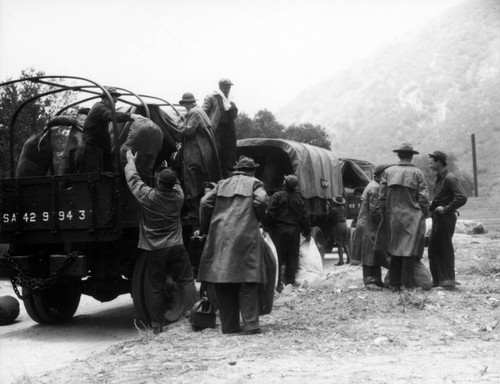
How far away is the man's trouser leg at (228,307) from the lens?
274 inches

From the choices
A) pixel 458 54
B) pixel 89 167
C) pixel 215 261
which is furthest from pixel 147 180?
pixel 458 54

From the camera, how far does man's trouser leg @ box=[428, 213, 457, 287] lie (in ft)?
30.5

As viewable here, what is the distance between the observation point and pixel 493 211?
3055 centimetres

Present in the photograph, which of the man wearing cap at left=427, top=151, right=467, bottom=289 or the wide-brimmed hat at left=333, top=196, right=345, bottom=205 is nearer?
the man wearing cap at left=427, top=151, right=467, bottom=289

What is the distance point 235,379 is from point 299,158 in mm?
9180

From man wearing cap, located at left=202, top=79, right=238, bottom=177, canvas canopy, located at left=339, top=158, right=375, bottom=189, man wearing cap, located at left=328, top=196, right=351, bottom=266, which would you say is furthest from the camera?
canvas canopy, located at left=339, top=158, right=375, bottom=189

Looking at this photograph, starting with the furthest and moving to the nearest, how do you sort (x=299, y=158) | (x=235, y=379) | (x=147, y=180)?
(x=299, y=158) < (x=147, y=180) < (x=235, y=379)

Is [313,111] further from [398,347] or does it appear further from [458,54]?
[398,347]

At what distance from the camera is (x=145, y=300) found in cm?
796

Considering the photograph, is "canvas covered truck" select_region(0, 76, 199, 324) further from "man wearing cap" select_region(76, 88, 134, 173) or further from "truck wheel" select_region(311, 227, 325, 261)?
"truck wheel" select_region(311, 227, 325, 261)

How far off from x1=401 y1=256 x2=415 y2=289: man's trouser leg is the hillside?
147ft

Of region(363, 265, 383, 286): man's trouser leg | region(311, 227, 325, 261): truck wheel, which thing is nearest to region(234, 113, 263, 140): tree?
region(311, 227, 325, 261): truck wheel

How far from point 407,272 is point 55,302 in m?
4.49

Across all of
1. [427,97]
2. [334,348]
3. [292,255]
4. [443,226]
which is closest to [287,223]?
[292,255]
